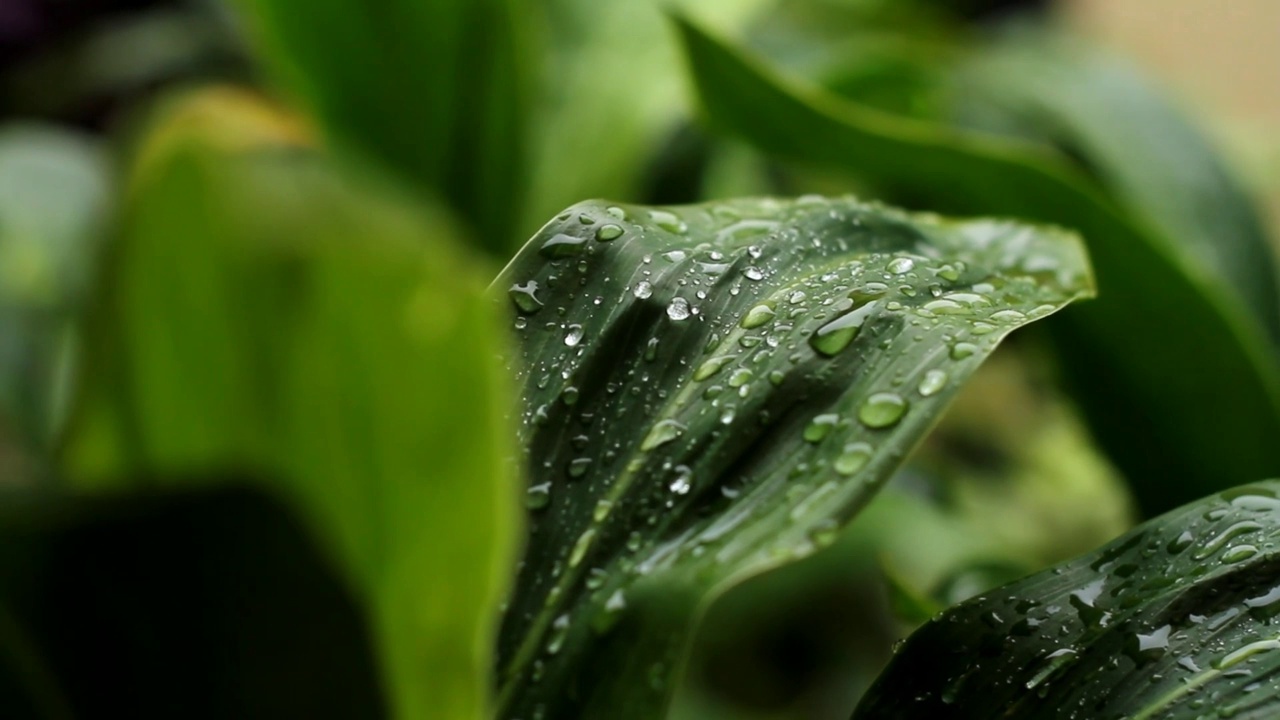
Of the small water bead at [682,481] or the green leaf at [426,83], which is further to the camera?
the green leaf at [426,83]

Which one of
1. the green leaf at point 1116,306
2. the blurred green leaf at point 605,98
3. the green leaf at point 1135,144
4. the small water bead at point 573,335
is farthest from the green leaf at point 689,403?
the blurred green leaf at point 605,98

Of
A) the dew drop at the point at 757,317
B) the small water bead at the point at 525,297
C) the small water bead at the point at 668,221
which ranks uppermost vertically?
the small water bead at the point at 668,221

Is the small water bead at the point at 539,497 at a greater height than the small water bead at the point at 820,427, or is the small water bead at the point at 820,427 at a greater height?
the small water bead at the point at 820,427

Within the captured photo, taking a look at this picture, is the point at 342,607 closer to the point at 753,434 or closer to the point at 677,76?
the point at 753,434

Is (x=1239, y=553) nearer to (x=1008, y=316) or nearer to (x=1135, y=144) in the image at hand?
(x=1008, y=316)

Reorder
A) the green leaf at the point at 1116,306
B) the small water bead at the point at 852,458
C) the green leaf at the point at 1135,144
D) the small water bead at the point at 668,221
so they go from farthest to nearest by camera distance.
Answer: the green leaf at the point at 1135,144
the green leaf at the point at 1116,306
the small water bead at the point at 668,221
the small water bead at the point at 852,458

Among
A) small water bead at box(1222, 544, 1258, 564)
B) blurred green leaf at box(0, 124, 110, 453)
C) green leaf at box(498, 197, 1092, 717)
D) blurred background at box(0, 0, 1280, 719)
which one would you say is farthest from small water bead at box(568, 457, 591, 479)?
blurred green leaf at box(0, 124, 110, 453)

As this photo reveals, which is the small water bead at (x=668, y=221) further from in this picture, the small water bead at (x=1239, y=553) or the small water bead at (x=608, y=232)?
the small water bead at (x=1239, y=553)
